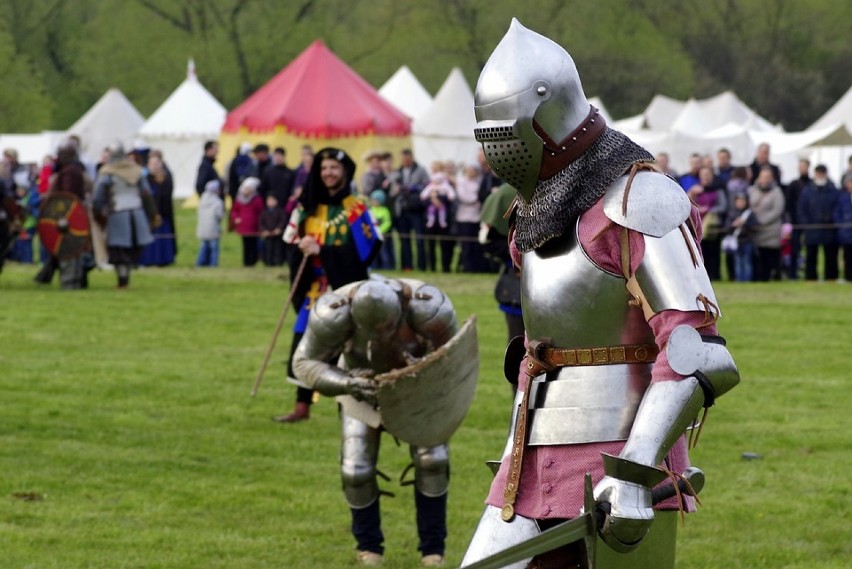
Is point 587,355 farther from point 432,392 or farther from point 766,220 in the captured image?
point 766,220

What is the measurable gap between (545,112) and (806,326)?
12.4 m

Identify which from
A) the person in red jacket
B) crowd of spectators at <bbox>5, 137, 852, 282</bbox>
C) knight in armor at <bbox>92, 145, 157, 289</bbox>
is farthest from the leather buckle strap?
the person in red jacket

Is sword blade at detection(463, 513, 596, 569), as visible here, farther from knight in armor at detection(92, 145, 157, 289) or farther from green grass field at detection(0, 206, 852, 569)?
knight in armor at detection(92, 145, 157, 289)

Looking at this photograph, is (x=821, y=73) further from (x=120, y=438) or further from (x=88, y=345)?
(x=120, y=438)

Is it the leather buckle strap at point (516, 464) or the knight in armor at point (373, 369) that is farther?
the knight in armor at point (373, 369)

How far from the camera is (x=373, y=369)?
24.1ft

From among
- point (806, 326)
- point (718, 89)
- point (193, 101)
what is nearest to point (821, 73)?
point (718, 89)

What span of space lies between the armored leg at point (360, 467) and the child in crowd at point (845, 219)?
13864mm

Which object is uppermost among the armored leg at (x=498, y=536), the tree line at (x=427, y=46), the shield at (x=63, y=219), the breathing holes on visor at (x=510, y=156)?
the tree line at (x=427, y=46)

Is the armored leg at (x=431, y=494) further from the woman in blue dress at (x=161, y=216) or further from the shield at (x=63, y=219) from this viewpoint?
the woman in blue dress at (x=161, y=216)

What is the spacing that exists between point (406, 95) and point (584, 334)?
119ft

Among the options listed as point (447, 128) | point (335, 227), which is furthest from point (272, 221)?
point (447, 128)

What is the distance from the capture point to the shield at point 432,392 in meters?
7.05

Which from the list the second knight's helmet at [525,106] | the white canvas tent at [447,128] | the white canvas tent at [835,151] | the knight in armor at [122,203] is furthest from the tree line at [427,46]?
the second knight's helmet at [525,106]
